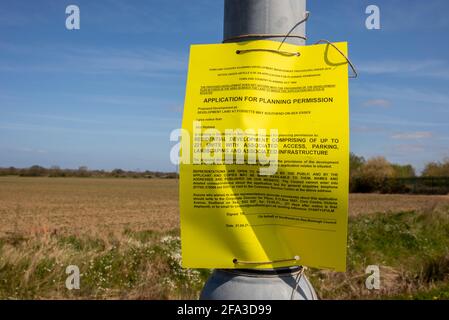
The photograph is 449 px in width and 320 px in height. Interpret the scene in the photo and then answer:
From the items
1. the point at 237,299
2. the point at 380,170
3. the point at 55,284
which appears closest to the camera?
the point at 237,299

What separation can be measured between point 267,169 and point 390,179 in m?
66.8

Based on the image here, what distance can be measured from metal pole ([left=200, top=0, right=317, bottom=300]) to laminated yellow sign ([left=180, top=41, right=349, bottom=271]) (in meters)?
0.06

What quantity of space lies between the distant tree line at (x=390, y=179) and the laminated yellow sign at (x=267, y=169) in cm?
6064

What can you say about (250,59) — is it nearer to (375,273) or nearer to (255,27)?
(255,27)

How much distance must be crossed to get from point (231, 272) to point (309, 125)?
62 centimetres

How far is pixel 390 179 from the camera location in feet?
209

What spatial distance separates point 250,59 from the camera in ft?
5.46

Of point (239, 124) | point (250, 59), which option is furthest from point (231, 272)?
point (250, 59)
